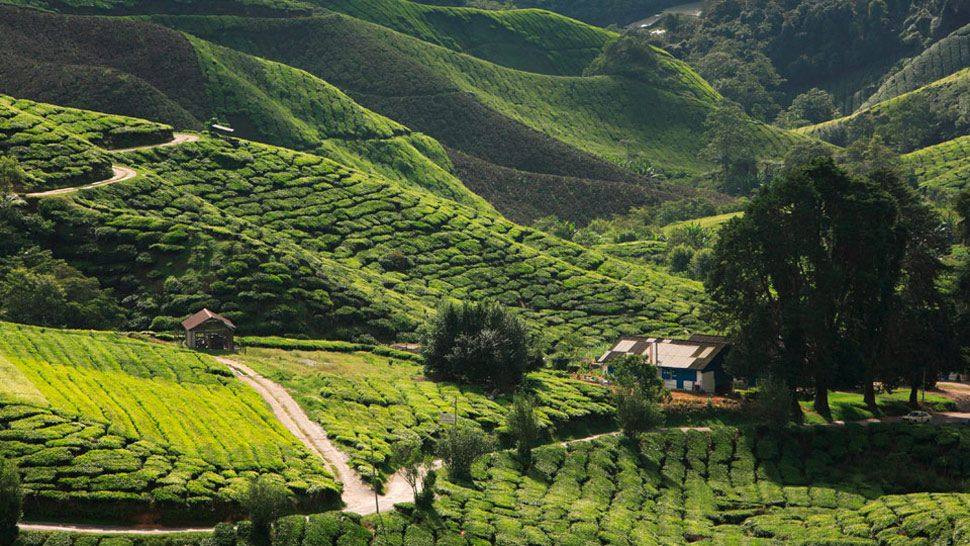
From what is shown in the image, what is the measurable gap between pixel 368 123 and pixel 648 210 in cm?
4761

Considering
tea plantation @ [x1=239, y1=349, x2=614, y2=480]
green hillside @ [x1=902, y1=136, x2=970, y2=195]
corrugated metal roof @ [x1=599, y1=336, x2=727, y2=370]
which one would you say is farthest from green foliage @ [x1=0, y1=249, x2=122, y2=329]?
green hillside @ [x1=902, y1=136, x2=970, y2=195]

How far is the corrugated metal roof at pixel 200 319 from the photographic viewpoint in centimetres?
8969

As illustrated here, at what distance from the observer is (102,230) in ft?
347

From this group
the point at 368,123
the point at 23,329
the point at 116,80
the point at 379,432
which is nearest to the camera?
the point at 379,432

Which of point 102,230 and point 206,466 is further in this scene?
point 102,230

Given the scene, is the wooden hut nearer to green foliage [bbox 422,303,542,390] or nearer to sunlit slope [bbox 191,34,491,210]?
green foliage [bbox 422,303,542,390]

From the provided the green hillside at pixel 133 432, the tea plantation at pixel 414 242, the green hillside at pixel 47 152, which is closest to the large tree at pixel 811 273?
the tea plantation at pixel 414 242

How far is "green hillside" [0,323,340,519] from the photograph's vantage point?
57812 mm

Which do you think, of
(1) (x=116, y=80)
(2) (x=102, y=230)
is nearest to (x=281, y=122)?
(1) (x=116, y=80)

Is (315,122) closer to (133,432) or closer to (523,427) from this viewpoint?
(523,427)

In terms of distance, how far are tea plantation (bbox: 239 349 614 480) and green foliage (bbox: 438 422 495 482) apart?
3506 millimetres

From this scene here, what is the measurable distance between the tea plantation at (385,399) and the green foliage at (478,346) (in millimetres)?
1794

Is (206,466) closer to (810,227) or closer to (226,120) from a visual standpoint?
(810,227)

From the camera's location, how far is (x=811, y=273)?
299ft
